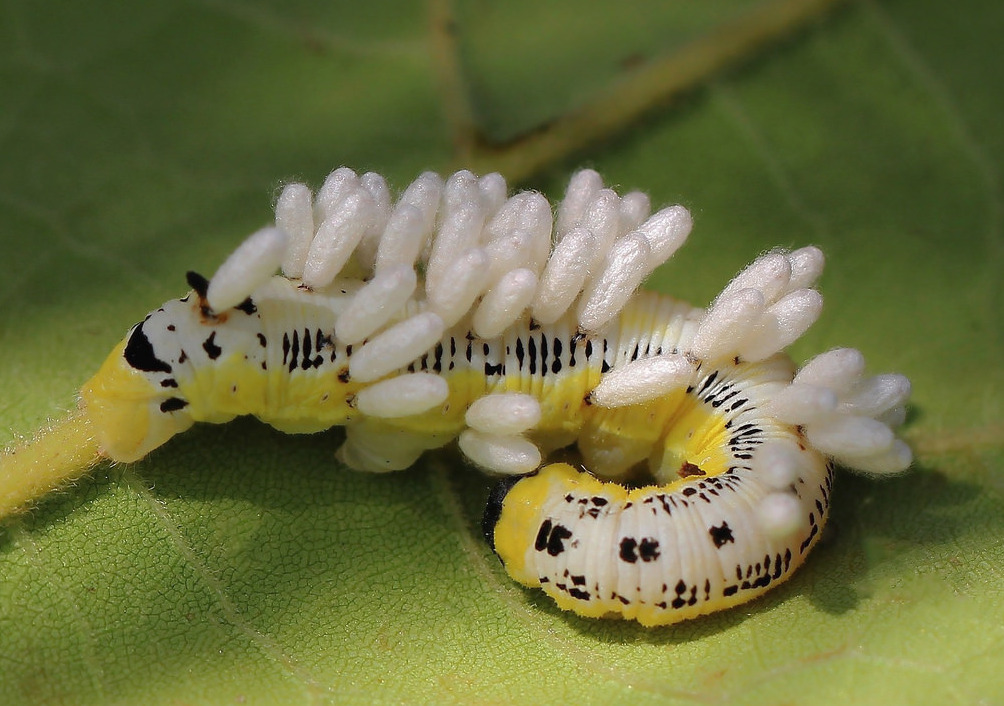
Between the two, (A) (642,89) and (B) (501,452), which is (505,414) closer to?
(B) (501,452)

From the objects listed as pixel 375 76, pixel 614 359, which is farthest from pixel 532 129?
pixel 614 359

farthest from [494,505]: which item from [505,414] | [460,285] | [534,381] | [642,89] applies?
[642,89]

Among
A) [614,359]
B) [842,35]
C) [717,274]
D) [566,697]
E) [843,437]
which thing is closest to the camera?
[566,697]

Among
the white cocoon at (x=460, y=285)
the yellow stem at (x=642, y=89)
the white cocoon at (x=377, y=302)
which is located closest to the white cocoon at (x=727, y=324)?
the white cocoon at (x=460, y=285)

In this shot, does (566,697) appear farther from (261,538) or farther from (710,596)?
(261,538)

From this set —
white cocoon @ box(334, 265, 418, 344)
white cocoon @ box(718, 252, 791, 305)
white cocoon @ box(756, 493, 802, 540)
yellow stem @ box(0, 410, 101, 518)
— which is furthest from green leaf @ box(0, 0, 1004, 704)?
white cocoon @ box(718, 252, 791, 305)

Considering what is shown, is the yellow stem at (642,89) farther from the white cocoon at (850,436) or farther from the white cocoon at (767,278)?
the white cocoon at (850,436)
